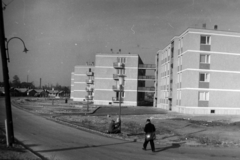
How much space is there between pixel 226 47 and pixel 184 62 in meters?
6.79

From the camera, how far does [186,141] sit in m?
14.7

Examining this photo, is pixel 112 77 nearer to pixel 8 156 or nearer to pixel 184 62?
pixel 184 62

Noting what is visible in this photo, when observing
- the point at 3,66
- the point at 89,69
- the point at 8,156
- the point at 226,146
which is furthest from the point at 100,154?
the point at 89,69

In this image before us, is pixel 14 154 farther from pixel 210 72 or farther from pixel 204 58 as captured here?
pixel 204 58

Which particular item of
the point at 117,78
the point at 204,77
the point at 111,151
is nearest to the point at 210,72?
the point at 204,77

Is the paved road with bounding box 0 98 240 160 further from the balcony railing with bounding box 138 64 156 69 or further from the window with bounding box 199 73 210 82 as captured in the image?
the balcony railing with bounding box 138 64 156 69

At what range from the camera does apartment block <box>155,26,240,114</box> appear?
124 feet

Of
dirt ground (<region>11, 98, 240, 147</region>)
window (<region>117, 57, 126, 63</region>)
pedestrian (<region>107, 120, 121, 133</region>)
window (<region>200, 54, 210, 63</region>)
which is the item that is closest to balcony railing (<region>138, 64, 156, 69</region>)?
window (<region>117, 57, 126, 63</region>)

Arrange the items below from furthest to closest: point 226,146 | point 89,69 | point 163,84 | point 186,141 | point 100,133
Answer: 1. point 89,69
2. point 163,84
3. point 100,133
4. point 186,141
5. point 226,146

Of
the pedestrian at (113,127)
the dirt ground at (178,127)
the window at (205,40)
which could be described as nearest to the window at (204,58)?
the window at (205,40)

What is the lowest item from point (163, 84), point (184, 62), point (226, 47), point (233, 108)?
point (233, 108)

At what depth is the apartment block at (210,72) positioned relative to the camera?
37906 mm

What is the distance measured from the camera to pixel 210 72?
3834 centimetres

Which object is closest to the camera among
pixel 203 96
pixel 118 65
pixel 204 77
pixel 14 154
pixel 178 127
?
pixel 14 154
